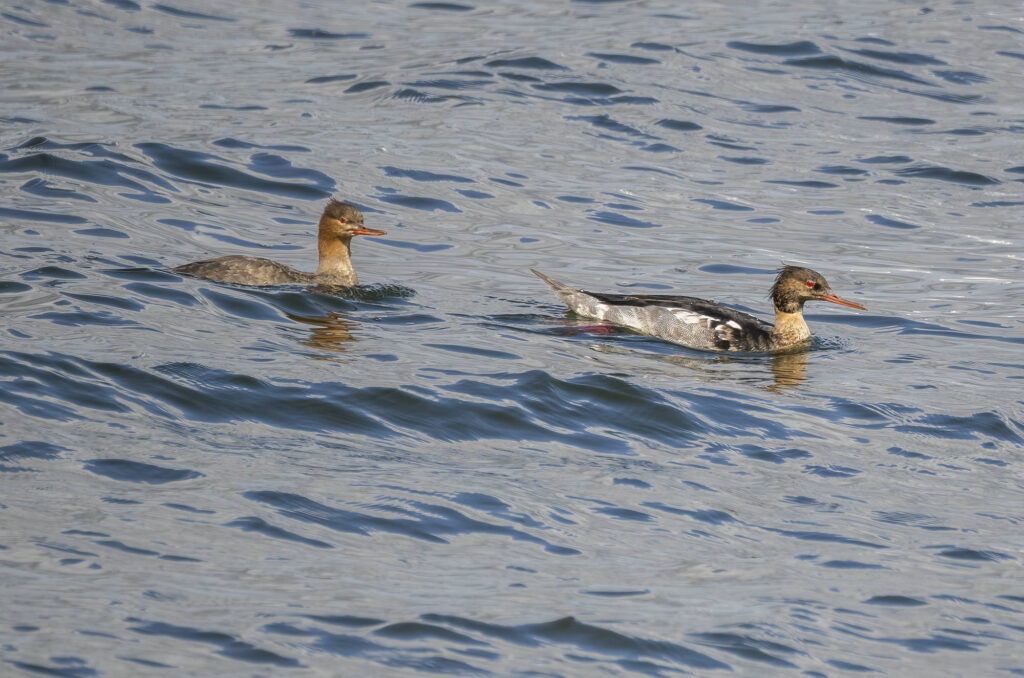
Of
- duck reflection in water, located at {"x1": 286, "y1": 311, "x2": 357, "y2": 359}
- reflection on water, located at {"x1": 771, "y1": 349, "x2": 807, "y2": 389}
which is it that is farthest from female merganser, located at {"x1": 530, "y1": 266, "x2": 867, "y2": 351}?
duck reflection in water, located at {"x1": 286, "y1": 311, "x2": 357, "y2": 359}

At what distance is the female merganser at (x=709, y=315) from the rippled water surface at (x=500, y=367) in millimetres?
257

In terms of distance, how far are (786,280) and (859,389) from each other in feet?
7.14

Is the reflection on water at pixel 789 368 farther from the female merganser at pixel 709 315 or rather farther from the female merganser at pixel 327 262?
the female merganser at pixel 327 262

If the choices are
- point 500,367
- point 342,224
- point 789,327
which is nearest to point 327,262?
point 342,224

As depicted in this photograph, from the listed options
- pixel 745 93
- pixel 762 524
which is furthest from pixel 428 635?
pixel 745 93

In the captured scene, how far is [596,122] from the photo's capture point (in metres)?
20.9

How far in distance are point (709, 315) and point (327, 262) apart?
3691mm

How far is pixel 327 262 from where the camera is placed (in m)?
13.9

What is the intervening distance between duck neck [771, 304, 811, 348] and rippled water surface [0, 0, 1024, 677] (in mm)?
324

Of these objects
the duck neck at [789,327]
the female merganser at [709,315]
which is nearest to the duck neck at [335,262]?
the female merganser at [709,315]

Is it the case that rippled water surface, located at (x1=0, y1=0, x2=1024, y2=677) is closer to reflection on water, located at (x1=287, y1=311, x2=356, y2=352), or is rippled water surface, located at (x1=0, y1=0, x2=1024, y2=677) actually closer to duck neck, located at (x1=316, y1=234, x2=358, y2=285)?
reflection on water, located at (x1=287, y1=311, x2=356, y2=352)

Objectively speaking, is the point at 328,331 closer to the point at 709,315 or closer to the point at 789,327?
the point at 709,315

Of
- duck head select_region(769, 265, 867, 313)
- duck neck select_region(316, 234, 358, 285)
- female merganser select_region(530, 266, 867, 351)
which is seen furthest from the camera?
duck neck select_region(316, 234, 358, 285)

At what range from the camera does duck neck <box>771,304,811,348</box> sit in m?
13.3
